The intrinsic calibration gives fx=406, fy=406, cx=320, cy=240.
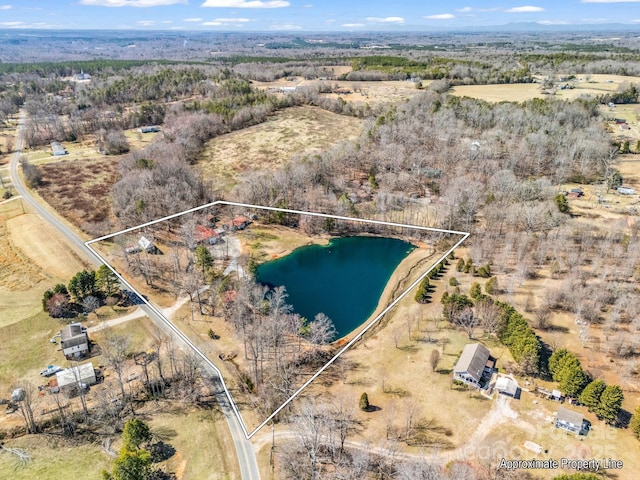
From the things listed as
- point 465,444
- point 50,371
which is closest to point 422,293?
point 465,444

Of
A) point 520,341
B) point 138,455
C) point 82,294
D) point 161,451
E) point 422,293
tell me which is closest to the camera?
point 138,455

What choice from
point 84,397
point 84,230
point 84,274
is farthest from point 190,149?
point 84,397

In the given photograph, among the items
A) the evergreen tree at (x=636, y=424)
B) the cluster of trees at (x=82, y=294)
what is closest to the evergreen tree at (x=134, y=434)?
the cluster of trees at (x=82, y=294)

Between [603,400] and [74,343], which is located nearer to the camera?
[603,400]

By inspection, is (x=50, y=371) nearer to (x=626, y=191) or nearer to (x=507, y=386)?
(x=507, y=386)

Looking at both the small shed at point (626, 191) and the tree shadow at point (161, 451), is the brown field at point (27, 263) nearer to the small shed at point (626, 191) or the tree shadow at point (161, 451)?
the tree shadow at point (161, 451)

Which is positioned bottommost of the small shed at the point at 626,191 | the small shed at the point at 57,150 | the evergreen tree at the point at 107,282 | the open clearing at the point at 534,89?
the evergreen tree at the point at 107,282
